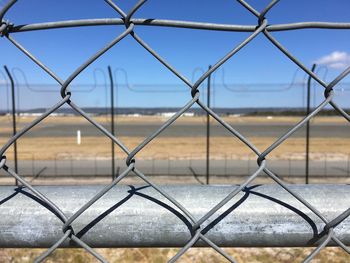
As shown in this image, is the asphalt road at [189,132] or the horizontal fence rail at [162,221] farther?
the asphalt road at [189,132]

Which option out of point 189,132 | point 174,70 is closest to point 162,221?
point 174,70

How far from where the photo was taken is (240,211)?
0.84 m

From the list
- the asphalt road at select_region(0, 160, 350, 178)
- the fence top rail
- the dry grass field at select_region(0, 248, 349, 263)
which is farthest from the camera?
the asphalt road at select_region(0, 160, 350, 178)

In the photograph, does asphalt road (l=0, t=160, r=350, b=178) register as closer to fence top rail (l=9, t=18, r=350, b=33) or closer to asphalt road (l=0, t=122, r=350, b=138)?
fence top rail (l=9, t=18, r=350, b=33)

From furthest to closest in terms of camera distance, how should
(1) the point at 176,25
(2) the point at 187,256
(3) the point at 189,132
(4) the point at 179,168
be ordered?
(3) the point at 189,132 < (4) the point at 179,168 < (2) the point at 187,256 < (1) the point at 176,25

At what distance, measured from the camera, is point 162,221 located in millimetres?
835

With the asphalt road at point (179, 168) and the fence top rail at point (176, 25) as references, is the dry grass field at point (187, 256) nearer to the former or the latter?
the fence top rail at point (176, 25)

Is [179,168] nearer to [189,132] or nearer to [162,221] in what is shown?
[162,221]

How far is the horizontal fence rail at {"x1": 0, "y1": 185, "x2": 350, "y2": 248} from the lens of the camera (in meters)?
0.82

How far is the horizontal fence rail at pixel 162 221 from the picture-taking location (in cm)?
82

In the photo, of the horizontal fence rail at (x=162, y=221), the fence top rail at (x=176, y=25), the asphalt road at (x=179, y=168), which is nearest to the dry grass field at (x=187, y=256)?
the horizontal fence rail at (x=162, y=221)

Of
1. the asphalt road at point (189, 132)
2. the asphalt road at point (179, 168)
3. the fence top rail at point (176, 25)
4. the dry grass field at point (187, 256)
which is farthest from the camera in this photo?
the asphalt road at point (189, 132)

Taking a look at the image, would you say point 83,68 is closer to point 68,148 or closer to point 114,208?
point 114,208

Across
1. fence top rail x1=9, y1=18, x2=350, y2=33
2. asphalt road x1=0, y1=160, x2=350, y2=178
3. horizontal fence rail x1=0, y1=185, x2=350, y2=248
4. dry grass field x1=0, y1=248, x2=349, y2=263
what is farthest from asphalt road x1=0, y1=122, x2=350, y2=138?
fence top rail x1=9, y1=18, x2=350, y2=33
